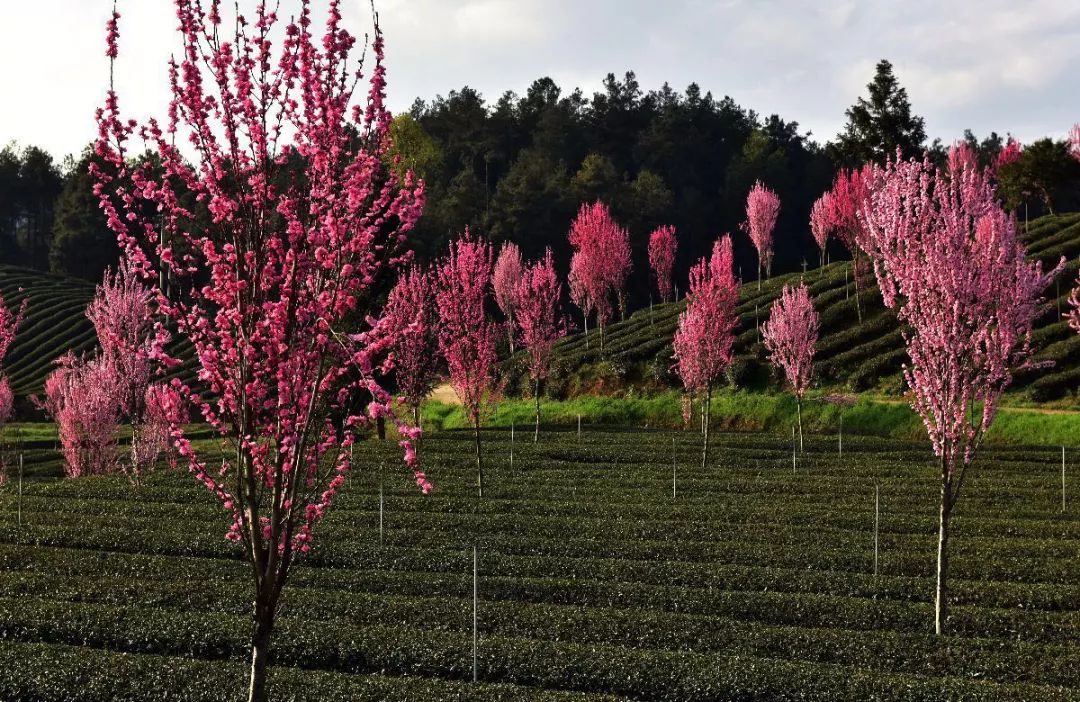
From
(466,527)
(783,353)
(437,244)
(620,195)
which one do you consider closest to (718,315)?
(783,353)

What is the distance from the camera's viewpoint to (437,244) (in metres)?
83.6

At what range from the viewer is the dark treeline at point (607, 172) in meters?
79.2

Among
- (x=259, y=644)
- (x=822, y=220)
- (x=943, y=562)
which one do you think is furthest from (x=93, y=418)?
(x=822, y=220)

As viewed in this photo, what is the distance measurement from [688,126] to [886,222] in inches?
4281

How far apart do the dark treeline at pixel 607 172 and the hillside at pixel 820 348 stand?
14085mm

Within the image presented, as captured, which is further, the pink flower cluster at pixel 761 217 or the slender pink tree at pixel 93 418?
the pink flower cluster at pixel 761 217

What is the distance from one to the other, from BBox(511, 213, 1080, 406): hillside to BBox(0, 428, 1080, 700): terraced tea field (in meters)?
18.3

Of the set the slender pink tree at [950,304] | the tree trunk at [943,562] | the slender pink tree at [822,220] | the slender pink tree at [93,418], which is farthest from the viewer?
the slender pink tree at [822,220]

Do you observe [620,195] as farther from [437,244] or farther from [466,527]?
[466,527]

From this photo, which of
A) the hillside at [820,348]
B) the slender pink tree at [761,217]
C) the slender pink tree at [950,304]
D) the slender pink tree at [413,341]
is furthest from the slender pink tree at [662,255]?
the slender pink tree at [950,304]

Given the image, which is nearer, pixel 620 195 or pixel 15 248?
pixel 620 195

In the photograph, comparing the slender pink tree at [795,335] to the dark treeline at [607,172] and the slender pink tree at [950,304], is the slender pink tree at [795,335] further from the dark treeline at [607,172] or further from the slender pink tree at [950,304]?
the dark treeline at [607,172]

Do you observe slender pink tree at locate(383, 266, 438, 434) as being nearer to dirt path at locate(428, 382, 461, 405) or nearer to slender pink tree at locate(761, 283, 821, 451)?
slender pink tree at locate(761, 283, 821, 451)

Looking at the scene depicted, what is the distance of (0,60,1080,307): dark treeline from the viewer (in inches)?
3118
